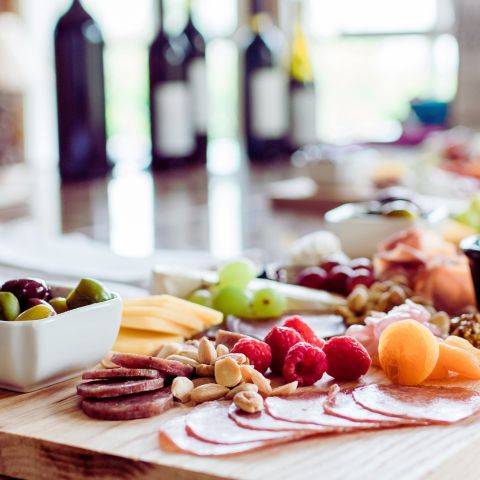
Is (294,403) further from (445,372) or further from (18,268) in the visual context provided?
(18,268)

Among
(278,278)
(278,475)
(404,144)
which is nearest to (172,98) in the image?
(404,144)

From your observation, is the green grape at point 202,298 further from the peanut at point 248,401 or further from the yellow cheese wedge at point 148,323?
the peanut at point 248,401

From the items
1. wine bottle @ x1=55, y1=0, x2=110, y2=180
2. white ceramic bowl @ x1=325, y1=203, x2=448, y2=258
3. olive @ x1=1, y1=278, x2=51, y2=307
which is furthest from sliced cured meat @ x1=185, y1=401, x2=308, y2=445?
wine bottle @ x1=55, y1=0, x2=110, y2=180

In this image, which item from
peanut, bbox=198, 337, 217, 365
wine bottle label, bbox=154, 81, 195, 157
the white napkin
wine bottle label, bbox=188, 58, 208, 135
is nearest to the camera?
peanut, bbox=198, 337, 217, 365

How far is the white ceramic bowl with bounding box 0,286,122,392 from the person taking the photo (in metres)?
0.87

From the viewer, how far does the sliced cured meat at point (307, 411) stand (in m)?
0.80

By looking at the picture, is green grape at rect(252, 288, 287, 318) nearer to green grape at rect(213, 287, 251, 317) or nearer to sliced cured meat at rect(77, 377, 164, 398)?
green grape at rect(213, 287, 251, 317)

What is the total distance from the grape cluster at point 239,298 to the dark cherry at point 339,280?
0.38 feet

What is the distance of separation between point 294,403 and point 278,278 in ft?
1.65

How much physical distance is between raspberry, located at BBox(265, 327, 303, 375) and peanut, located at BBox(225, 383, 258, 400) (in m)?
0.09

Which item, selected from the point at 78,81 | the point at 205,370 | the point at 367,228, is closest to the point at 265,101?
the point at 78,81

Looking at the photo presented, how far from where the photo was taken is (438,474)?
2.36 ft

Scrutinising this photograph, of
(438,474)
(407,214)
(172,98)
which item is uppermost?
(172,98)

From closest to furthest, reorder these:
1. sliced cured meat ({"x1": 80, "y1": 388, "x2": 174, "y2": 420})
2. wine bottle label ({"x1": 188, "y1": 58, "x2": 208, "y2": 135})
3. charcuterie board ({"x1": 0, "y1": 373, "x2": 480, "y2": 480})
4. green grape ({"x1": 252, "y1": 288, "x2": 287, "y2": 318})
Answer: charcuterie board ({"x1": 0, "y1": 373, "x2": 480, "y2": 480}) → sliced cured meat ({"x1": 80, "y1": 388, "x2": 174, "y2": 420}) → green grape ({"x1": 252, "y1": 288, "x2": 287, "y2": 318}) → wine bottle label ({"x1": 188, "y1": 58, "x2": 208, "y2": 135})
